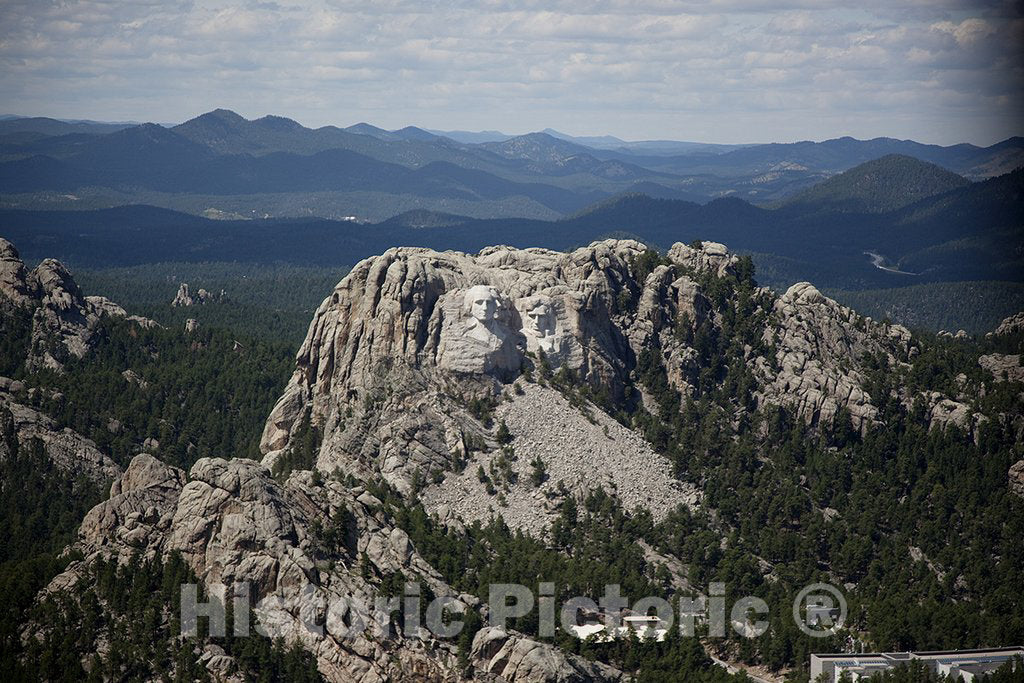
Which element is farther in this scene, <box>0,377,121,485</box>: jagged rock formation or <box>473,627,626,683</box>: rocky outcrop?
<box>0,377,121,485</box>: jagged rock formation

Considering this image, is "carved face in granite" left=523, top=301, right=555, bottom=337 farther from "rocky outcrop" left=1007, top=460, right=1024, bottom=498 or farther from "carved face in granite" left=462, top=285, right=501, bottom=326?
"rocky outcrop" left=1007, top=460, right=1024, bottom=498

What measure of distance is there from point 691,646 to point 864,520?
92.3 feet

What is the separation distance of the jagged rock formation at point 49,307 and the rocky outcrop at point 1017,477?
354ft

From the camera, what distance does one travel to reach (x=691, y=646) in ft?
352

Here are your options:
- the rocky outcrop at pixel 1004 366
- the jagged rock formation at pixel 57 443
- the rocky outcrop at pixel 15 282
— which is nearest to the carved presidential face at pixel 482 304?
the jagged rock formation at pixel 57 443

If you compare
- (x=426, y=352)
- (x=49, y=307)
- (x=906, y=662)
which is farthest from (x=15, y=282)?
(x=906, y=662)

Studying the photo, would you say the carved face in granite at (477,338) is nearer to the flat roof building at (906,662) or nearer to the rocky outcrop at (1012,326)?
the flat roof building at (906,662)

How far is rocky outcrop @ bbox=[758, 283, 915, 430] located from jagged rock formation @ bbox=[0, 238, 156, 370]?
85.6 metres

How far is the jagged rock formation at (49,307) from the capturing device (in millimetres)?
182500

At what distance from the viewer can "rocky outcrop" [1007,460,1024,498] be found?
132875 millimetres

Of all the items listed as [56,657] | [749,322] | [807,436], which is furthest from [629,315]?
[56,657]

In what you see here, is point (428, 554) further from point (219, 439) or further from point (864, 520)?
point (219, 439)

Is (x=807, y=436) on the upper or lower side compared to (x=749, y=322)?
lower

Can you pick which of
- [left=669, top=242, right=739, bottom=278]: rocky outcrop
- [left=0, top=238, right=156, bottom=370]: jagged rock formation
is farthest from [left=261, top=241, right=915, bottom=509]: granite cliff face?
[left=0, top=238, right=156, bottom=370]: jagged rock formation
